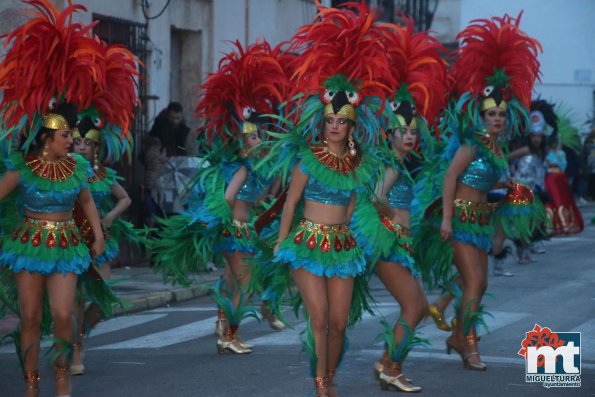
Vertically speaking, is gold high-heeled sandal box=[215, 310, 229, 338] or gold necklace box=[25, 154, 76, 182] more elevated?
gold necklace box=[25, 154, 76, 182]

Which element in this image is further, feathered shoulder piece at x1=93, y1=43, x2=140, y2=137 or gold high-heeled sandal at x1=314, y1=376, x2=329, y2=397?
feathered shoulder piece at x1=93, y1=43, x2=140, y2=137

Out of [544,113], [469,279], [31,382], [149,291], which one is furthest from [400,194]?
[544,113]

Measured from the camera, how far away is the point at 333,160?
25.6ft

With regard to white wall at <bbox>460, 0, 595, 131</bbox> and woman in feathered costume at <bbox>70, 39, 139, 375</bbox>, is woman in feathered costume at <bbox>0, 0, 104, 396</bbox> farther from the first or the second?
white wall at <bbox>460, 0, 595, 131</bbox>

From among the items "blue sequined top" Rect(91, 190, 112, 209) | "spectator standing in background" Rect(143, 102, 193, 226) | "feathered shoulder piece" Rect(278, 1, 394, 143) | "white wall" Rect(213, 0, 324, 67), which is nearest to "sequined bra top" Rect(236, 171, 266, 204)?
"blue sequined top" Rect(91, 190, 112, 209)

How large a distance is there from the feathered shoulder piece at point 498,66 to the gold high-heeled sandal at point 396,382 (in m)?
2.33

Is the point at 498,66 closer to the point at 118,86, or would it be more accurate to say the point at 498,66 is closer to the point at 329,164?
the point at 329,164

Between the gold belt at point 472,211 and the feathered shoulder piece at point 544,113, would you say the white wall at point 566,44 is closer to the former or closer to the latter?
the feathered shoulder piece at point 544,113

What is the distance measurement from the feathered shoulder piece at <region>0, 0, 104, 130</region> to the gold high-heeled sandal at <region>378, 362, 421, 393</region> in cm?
273

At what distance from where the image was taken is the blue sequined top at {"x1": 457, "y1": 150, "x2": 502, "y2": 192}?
9.30m

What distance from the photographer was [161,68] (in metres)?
19.1

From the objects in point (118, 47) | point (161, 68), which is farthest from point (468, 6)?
point (118, 47)

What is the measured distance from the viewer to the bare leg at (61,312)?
7.76m

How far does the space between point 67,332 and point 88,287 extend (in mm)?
817
